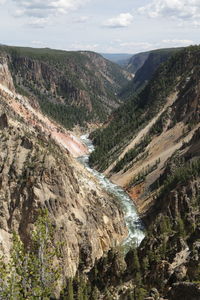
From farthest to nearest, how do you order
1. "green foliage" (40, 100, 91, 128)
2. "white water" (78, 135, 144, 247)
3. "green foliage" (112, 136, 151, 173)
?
"green foliage" (40, 100, 91, 128), "green foliage" (112, 136, 151, 173), "white water" (78, 135, 144, 247)

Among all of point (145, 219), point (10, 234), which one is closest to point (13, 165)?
point (10, 234)

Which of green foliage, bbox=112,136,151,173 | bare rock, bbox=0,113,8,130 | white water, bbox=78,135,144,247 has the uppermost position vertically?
bare rock, bbox=0,113,8,130

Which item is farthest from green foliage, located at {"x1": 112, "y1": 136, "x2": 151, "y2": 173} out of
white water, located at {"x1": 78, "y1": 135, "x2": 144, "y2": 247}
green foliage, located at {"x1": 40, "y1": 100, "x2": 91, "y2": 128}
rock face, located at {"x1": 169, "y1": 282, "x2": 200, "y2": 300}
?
rock face, located at {"x1": 169, "y1": 282, "x2": 200, "y2": 300}

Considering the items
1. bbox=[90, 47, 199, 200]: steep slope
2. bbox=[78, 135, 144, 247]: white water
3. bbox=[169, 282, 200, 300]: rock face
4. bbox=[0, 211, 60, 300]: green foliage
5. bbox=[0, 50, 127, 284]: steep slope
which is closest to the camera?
bbox=[0, 211, 60, 300]: green foliage

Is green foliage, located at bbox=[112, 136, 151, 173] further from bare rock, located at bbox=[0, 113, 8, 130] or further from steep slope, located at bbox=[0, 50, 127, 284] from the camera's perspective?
bare rock, located at bbox=[0, 113, 8, 130]

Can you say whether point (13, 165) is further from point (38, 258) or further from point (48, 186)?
point (38, 258)

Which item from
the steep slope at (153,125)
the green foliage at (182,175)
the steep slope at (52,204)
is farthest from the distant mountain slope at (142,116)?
the steep slope at (52,204)

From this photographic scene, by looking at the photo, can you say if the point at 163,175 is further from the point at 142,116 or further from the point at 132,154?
the point at 142,116

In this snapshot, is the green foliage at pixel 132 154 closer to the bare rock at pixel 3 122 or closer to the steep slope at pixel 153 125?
the steep slope at pixel 153 125

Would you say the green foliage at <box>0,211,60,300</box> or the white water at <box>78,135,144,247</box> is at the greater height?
the green foliage at <box>0,211,60,300</box>

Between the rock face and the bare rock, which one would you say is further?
the bare rock

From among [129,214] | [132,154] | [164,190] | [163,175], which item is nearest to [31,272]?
[164,190]
